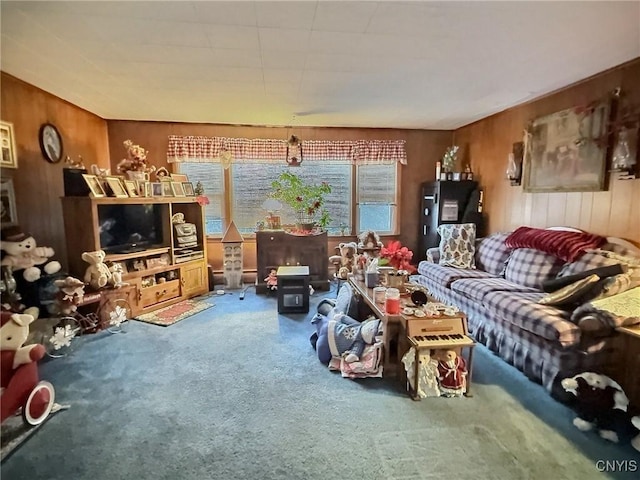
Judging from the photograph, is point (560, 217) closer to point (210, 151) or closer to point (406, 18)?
point (406, 18)

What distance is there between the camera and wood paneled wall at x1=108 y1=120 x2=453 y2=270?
14.7ft

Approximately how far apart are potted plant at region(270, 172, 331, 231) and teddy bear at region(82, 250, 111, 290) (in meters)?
2.21

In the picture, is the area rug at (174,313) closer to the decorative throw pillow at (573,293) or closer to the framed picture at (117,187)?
the framed picture at (117,187)

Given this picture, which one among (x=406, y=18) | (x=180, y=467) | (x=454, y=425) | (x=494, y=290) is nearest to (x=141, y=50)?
(x=406, y=18)

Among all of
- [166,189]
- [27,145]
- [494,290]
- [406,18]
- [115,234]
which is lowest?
[494,290]

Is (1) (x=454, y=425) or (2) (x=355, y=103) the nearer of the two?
(1) (x=454, y=425)

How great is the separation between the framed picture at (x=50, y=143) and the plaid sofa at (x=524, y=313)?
12.4 feet

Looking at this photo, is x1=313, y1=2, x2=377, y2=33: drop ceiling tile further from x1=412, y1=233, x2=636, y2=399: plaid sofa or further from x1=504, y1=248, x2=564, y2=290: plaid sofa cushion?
x1=504, y1=248, x2=564, y2=290: plaid sofa cushion

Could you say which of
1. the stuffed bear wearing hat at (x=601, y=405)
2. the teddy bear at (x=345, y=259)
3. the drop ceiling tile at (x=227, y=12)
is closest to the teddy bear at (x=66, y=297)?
the drop ceiling tile at (x=227, y=12)

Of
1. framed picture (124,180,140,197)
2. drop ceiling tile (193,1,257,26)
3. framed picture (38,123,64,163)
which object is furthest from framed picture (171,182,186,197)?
drop ceiling tile (193,1,257,26)

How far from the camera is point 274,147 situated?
15.6 ft

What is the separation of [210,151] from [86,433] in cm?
354

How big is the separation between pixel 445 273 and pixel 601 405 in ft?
5.83

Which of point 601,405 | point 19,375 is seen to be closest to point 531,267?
point 601,405
